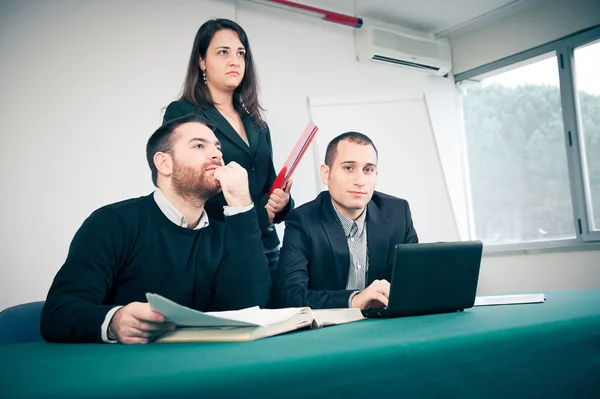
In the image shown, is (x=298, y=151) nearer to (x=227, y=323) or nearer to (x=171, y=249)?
(x=171, y=249)

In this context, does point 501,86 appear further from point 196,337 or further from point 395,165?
point 196,337

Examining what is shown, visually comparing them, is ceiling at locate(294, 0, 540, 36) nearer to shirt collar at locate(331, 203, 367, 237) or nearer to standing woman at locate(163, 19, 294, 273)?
standing woman at locate(163, 19, 294, 273)

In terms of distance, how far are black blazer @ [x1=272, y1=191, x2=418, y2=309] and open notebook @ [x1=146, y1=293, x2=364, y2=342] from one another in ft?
1.89

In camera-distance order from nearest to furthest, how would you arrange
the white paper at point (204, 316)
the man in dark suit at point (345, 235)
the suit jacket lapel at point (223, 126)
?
the white paper at point (204, 316)
the man in dark suit at point (345, 235)
the suit jacket lapel at point (223, 126)

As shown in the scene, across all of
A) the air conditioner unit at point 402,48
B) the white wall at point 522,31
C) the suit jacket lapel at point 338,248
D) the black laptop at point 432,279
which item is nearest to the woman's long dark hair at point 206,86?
the suit jacket lapel at point 338,248

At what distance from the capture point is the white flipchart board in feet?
13.5

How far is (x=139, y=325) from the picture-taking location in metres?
0.96

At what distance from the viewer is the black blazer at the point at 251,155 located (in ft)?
6.82

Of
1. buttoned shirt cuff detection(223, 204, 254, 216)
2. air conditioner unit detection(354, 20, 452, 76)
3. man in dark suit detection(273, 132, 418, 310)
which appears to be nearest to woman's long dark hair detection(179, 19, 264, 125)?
man in dark suit detection(273, 132, 418, 310)

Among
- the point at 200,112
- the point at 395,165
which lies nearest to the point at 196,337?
the point at 200,112

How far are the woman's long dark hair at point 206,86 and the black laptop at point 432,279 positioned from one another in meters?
1.30

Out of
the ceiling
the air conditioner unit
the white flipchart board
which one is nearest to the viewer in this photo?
the white flipchart board

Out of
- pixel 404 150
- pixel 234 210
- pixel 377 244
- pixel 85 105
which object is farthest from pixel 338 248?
pixel 404 150

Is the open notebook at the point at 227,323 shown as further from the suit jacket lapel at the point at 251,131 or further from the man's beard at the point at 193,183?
the suit jacket lapel at the point at 251,131
